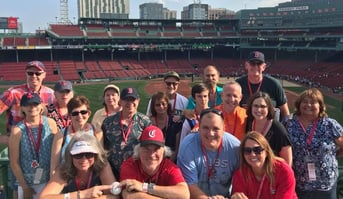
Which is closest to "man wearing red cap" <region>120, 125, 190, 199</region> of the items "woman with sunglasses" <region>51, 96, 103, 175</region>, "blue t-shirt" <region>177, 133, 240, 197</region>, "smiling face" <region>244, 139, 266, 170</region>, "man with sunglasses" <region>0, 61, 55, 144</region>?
"blue t-shirt" <region>177, 133, 240, 197</region>

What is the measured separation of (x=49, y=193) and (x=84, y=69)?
192 feet

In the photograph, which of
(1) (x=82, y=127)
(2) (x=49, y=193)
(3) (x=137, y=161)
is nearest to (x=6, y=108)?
(1) (x=82, y=127)

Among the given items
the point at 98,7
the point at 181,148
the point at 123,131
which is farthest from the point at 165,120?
the point at 98,7

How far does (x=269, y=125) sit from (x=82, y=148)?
2418mm

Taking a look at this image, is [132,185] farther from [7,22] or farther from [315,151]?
[7,22]

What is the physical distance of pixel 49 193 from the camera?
12.6 feet

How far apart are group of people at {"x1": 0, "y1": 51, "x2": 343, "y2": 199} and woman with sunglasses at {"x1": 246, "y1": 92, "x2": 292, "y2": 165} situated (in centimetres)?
1

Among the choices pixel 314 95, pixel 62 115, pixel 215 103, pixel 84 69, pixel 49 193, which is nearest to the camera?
pixel 49 193

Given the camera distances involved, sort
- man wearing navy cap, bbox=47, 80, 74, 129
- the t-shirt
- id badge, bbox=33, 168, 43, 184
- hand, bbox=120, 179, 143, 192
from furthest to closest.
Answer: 1. man wearing navy cap, bbox=47, 80, 74, 129
2. id badge, bbox=33, 168, 43, 184
3. the t-shirt
4. hand, bbox=120, 179, 143, 192

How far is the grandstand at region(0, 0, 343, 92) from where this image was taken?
191 feet

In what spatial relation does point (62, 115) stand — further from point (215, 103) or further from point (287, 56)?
point (287, 56)

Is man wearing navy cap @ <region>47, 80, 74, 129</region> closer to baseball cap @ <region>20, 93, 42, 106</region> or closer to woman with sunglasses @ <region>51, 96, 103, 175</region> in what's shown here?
woman with sunglasses @ <region>51, 96, 103, 175</region>

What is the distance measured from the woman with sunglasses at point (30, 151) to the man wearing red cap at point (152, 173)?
1.38 metres

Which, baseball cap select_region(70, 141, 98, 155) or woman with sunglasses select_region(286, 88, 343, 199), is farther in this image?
woman with sunglasses select_region(286, 88, 343, 199)
